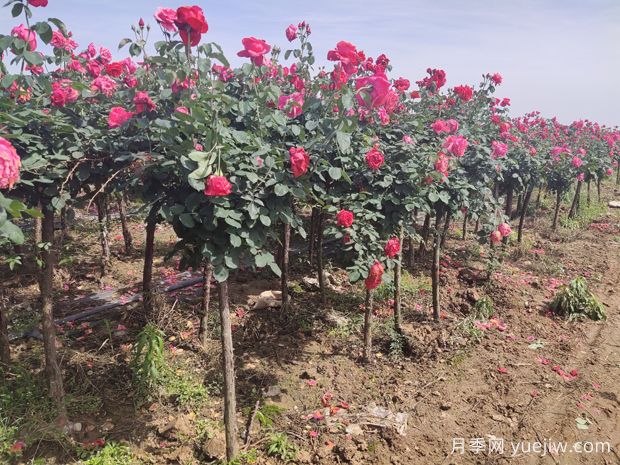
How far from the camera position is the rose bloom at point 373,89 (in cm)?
211

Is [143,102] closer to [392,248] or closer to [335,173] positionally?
[335,173]

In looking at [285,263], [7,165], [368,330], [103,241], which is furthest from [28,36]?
[103,241]

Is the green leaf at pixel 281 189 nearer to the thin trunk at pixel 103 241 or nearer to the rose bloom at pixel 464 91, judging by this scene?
the thin trunk at pixel 103 241

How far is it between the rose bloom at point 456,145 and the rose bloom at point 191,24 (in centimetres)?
268

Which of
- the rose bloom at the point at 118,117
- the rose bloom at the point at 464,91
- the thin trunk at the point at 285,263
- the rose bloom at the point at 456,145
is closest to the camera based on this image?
the rose bloom at the point at 118,117

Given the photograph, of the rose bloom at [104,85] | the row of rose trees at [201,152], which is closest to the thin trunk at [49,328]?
the row of rose trees at [201,152]

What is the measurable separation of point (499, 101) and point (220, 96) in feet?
19.9

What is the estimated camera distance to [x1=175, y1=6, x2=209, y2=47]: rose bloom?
1977mm

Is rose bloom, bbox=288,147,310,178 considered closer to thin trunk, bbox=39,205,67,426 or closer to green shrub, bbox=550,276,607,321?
thin trunk, bbox=39,205,67,426

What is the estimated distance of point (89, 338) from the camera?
4.38m

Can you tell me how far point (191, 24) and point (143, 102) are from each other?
61 cm

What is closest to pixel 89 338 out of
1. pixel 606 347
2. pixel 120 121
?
pixel 120 121

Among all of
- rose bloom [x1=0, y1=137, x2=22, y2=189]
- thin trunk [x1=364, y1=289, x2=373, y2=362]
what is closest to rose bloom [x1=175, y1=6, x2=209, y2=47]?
rose bloom [x1=0, y1=137, x2=22, y2=189]

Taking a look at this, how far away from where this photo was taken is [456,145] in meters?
3.95
